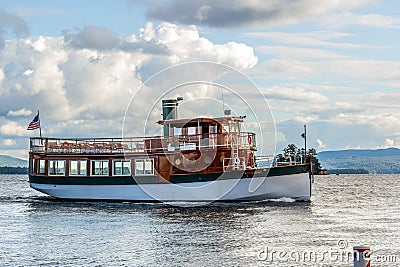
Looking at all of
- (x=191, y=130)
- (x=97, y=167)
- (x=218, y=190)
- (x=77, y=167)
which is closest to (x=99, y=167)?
(x=97, y=167)

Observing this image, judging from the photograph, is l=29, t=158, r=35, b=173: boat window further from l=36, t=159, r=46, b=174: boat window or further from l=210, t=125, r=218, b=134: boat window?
l=210, t=125, r=218, b=134: boat window

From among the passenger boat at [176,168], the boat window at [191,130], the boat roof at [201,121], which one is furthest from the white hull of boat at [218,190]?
the boat roof at [201,121]

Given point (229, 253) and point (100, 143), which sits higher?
point (100, 143)

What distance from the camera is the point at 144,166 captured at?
5009 centimetres

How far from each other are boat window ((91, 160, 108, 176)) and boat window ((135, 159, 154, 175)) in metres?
2.72

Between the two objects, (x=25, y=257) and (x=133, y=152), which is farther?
(x=133, y=152)

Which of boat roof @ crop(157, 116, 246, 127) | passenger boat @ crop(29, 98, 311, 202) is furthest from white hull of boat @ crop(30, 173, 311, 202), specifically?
boat roof @ crop(157, 116, 246, 127)

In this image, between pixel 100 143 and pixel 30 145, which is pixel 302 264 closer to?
pixel 100 143

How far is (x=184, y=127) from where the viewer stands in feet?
167

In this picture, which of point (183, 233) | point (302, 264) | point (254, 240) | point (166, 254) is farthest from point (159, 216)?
point (302, 264)

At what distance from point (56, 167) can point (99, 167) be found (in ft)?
13.9

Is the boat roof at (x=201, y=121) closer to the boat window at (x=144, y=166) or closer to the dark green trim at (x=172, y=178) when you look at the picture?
the boat window at (x=144, y=166)

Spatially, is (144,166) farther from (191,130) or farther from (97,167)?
(191,130)

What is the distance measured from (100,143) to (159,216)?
48.4 ft
